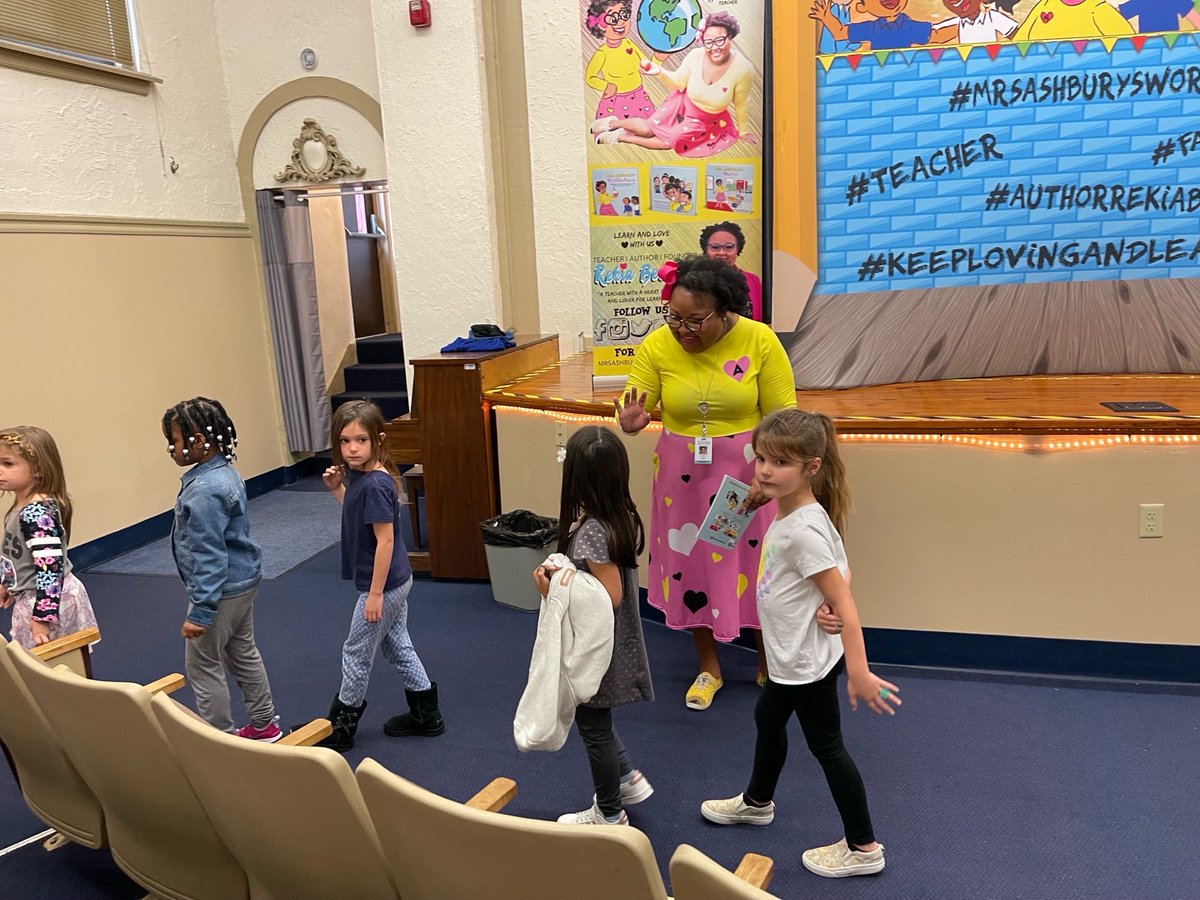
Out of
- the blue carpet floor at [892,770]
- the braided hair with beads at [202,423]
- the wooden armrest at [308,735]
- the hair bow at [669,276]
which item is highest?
the hair bow at [669,276]

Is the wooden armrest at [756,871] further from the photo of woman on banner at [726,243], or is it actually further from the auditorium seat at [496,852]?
the photo of woman on banner at [726,243]

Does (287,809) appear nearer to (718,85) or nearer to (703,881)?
(703,881)

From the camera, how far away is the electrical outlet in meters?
2.75

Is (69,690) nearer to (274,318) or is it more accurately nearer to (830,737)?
(830,737)

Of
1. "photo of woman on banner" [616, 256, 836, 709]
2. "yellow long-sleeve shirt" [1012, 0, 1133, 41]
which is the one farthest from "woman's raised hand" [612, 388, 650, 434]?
"yellow long-sleeve shirt" [1012, 0, 1133, 41]

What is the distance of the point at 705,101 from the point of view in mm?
3551

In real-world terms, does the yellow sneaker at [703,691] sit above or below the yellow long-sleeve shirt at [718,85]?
below

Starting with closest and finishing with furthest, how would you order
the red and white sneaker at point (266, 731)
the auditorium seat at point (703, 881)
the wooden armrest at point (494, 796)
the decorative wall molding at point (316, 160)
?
the auditorium seat at point (703, 881)
the wooden armrest at point (494, 796)
the red and white sneaker at point (266, 731)
the decorative wall molding at point (316, 160)

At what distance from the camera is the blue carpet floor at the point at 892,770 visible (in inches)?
80.0

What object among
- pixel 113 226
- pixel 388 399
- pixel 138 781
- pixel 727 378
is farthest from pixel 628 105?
pixel 388 399

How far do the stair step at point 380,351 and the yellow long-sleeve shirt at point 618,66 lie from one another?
4.09m

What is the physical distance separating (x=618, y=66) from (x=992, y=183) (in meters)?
1.62

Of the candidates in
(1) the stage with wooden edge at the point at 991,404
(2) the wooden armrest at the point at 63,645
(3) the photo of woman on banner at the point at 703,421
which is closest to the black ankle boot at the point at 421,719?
(3) the photo of woman on banner at the point at 703,421

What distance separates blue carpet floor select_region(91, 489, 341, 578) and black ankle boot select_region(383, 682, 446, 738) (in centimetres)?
199
